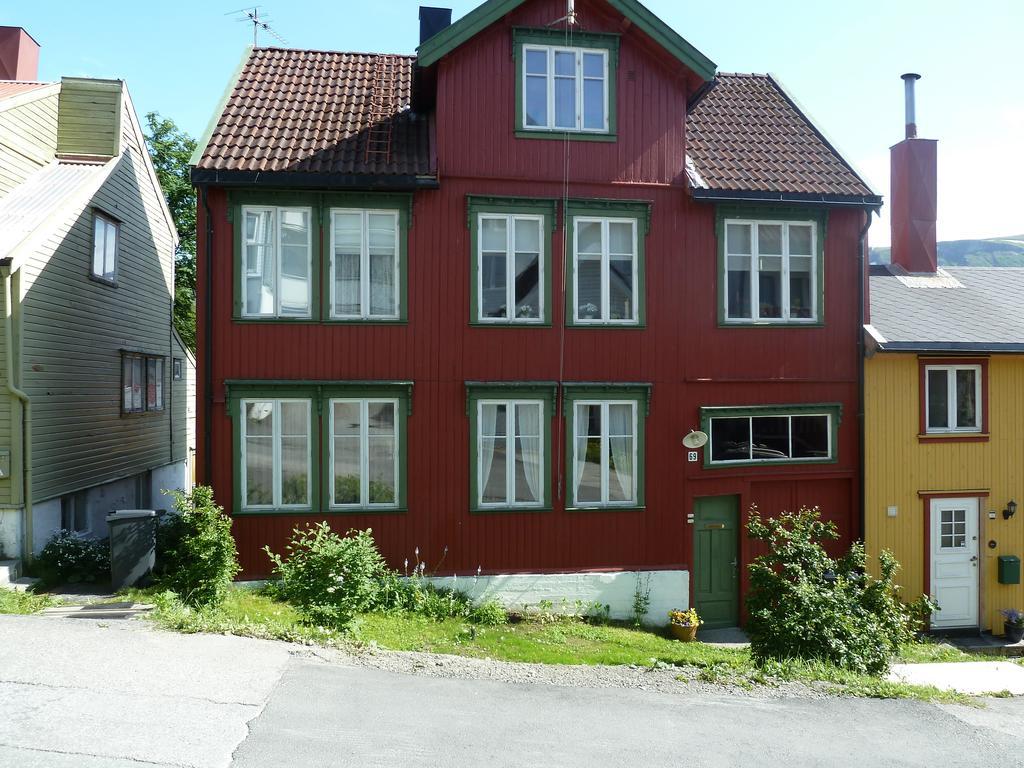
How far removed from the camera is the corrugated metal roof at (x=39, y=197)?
12.2m

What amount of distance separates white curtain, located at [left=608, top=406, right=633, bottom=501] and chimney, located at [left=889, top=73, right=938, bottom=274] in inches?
317

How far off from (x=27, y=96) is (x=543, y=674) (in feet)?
46.0

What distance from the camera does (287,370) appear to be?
11.8 meters

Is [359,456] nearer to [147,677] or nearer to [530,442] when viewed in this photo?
[530,442]

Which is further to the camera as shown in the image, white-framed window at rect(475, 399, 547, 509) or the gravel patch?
white-framed window at rect(475, 399, 547, 509)

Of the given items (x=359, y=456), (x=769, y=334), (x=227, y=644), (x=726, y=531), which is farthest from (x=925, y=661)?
(x=227, y=644)

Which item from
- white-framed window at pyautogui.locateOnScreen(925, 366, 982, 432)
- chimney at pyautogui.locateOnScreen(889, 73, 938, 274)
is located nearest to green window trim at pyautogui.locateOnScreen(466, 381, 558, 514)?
white-framed window at pyautogui.locateOnScreen(925, 366, 982, 432)

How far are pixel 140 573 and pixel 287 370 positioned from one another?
11.8 feet

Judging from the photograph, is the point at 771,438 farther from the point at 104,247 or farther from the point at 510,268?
the point at 104,247

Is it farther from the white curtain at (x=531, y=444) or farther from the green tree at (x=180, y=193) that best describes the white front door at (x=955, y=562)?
the green tree at (x=180, y=193)

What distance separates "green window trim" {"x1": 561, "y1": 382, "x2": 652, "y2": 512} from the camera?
12477mm

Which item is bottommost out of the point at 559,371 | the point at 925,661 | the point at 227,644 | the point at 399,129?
the point at 925,661

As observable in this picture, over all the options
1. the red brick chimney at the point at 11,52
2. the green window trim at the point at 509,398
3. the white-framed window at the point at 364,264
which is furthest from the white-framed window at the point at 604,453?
the red brick chimney at the point at 11,52

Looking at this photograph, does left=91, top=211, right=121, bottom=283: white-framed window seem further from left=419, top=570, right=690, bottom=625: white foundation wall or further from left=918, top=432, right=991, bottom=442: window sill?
left=918, top=432, right=991, bottom=442: window sill
